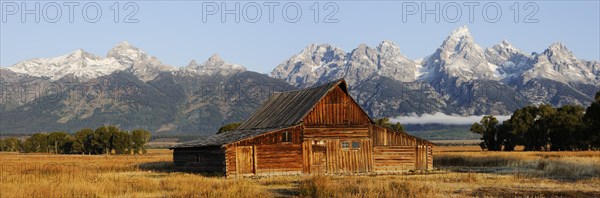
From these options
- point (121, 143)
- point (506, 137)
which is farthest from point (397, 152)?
point (121, 143)

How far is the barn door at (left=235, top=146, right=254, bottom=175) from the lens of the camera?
46656 millimetres

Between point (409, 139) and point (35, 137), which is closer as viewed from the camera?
point (409, 139)

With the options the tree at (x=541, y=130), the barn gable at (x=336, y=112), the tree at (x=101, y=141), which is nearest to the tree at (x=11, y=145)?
the tree at (x=101, y=141)

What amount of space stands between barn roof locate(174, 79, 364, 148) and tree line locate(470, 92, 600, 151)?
47279 millimetres

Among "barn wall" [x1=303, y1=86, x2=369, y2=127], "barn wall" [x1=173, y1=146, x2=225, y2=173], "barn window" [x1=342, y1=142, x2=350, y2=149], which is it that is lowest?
"barn wall" [x1=173, y1=146, x2=225, y2=173]

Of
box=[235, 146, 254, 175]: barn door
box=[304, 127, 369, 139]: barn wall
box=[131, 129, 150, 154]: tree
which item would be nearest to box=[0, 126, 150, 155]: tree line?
box=[131, 129, 150, 154]: tree

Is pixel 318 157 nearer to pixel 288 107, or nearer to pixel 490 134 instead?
pixel 288 107

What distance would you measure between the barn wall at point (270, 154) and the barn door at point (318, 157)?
101 centimetres

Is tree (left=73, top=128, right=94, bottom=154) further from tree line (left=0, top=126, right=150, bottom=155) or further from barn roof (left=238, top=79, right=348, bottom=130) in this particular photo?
barn roof (left=238, top=79, right=348, bottom=130)

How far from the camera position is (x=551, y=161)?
52656mm

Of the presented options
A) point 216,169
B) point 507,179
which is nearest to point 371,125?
point 216,169

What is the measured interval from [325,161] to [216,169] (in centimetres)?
750

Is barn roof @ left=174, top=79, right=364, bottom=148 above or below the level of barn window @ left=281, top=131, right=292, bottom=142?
above

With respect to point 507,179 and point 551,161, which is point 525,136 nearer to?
point 551,161
